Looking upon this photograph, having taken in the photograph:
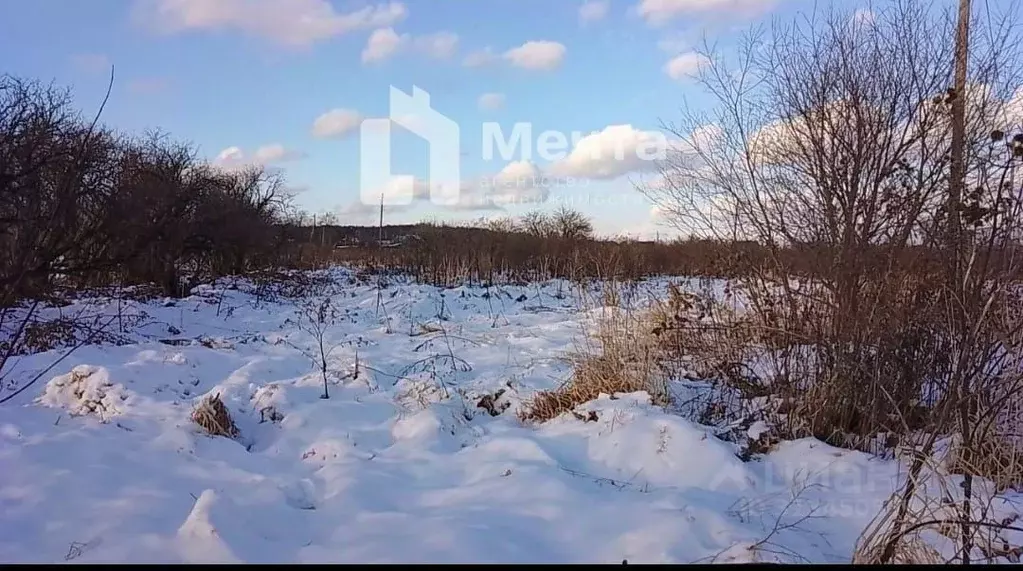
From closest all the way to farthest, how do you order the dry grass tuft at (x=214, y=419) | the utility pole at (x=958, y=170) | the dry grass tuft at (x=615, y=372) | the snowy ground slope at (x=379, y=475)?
the snowy ground slope at (x=379, y=475), the utility pole at (x=958, y=170), the dry grass tuft at (x=214, y=419), the dry grass tuft at (x=615, y=372)

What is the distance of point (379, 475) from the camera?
394 cm

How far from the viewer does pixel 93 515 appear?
10.6 ft

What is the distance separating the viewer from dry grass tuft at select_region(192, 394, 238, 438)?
4566 millimetres

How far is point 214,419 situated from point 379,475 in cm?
142

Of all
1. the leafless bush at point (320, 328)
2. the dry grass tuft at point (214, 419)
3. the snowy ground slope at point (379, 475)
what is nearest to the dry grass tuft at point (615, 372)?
the snowy ground slope at point (379, 475)

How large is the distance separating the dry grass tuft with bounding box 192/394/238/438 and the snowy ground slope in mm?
110

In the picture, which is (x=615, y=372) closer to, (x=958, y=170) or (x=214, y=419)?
(x=958, y=170)

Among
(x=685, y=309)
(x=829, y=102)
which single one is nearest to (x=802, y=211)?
(x=829, y=102)

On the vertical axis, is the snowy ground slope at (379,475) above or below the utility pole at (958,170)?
below

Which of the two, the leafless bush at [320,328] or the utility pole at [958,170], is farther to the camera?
the leafless bush at [320,328]

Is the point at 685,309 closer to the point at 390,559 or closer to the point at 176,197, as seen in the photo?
the point at 390,559

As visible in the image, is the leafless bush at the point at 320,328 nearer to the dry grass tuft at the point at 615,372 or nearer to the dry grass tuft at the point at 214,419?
the dry grass tuft at the point at 214,419

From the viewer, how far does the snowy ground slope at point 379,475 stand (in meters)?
3.01

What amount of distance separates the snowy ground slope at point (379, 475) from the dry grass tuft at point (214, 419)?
0.11 meters
